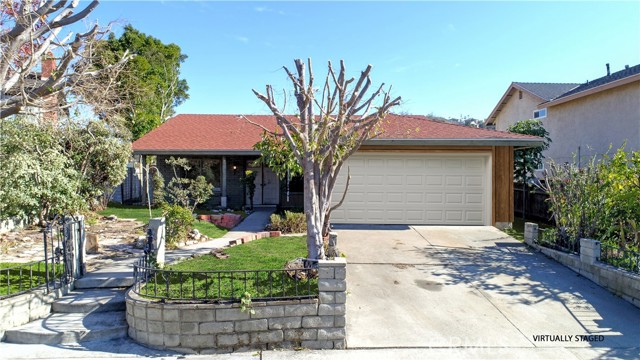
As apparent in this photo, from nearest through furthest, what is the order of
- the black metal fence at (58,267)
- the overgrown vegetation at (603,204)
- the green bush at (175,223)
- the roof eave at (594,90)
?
1. the black metal fence at (58,267)
2. the overgrown vegetation at (603,204)
3. the green bush at (175,223)
4. the roof eave at (594,90)

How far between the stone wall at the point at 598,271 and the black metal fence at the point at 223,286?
197 inches

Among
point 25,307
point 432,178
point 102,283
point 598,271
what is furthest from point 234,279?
point 432,178

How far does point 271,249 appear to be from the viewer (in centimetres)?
779

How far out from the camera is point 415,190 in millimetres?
11688

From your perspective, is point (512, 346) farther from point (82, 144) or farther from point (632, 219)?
point (82, 144)

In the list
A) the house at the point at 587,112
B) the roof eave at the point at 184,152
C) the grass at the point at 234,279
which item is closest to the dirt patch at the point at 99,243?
the grass at the point at 234,279

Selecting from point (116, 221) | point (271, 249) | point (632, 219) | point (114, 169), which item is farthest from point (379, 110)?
point (114, 169)

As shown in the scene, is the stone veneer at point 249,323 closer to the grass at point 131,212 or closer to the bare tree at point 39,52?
the bare tree at point 39,52

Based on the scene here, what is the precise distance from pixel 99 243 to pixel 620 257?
10410mm

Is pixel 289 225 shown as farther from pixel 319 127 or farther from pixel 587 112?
pixel 587 112

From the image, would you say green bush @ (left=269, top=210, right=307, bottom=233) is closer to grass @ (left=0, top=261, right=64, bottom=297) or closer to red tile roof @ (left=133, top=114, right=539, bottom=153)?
red tile roof @ (left=133, top=114, right=539, bottom=153)

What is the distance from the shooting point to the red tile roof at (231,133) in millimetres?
11453

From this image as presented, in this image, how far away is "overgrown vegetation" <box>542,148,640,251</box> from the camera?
7223 mm

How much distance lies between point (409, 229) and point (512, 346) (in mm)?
6348
